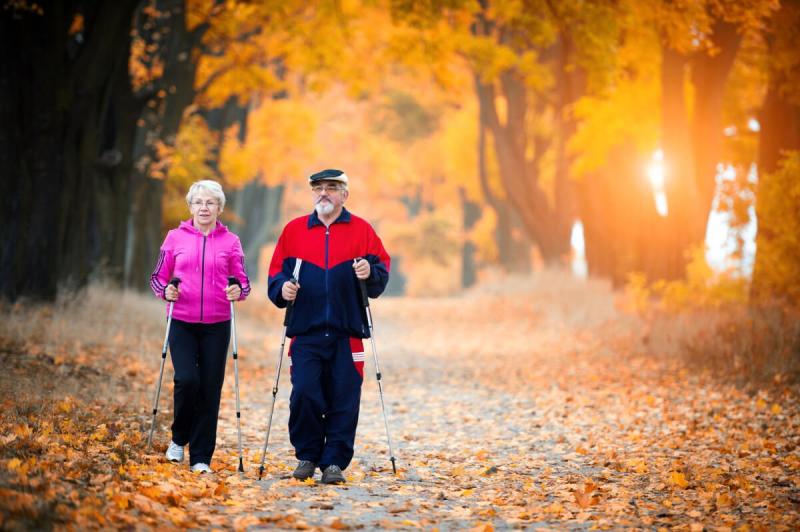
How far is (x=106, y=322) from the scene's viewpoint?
45.8 feet

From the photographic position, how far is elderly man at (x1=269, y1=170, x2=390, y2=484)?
681 cm

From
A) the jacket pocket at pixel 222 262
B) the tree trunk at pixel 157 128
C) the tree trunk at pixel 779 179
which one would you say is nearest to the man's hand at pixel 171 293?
the jacket pocket at pixel 222 262

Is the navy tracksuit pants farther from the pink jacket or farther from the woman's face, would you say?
the woman's face

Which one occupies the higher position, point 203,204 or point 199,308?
point 203,204

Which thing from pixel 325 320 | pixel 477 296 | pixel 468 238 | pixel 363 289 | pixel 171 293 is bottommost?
pixel 477 296

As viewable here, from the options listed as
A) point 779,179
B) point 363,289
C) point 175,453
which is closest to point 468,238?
point 779,179

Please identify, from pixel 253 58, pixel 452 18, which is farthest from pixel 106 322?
pixel 452 18

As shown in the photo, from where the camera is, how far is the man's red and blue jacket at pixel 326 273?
6820 millimetres

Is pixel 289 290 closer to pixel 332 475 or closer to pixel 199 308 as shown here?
pixel 199 308

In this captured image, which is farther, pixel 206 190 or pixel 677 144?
pixel 677 144

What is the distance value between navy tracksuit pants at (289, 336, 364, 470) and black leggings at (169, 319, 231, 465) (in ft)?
1.70

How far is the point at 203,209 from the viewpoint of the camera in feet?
22.5

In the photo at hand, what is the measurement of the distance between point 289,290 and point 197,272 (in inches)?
Result: 27.3

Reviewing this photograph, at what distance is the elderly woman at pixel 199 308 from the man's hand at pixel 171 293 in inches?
1.8
